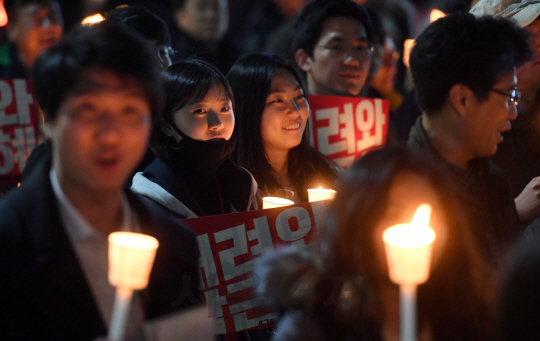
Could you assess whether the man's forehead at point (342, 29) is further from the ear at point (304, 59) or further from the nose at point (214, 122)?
the nose at point (214, 122)

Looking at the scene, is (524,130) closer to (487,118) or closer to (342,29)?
(487,118)

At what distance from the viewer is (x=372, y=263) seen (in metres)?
1.87

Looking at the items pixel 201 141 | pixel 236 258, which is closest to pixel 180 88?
pixel 201 141

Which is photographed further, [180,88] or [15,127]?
[15,127]

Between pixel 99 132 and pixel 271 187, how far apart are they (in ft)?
6.62

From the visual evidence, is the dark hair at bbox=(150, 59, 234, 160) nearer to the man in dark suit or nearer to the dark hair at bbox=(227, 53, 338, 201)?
the dark hair at bbox=(227, 53, 338, 201)

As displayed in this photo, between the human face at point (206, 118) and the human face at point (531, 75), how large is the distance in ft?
5.73

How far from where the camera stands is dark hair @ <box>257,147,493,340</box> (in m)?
1.83

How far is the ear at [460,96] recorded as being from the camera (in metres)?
2.74

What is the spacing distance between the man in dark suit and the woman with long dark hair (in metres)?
1.28

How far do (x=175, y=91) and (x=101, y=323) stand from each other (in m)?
1.71

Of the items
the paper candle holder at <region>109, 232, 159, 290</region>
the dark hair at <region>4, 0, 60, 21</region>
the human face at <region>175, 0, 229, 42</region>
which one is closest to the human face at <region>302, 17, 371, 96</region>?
the human face at <region>175, 0, 229, 42</region>

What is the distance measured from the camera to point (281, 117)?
3.55 m

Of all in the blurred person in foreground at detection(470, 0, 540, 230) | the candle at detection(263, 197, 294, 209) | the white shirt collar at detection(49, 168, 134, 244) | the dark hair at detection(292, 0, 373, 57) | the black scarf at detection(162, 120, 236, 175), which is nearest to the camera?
the white shirt collar at detection(49, 168, 134, 244)
